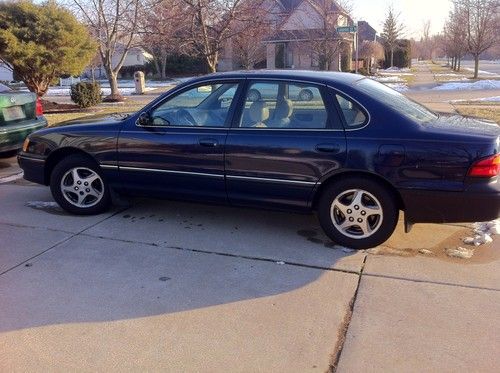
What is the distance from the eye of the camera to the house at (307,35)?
21.0m

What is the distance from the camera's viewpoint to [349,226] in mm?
4277

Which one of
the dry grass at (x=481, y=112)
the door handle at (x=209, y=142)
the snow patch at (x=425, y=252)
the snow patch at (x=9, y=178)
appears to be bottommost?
the snow patch at (x=425, y=252)

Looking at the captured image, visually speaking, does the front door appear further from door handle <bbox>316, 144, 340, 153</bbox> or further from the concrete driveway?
door handle <bbox>316, 144, 340, 153</bbox>

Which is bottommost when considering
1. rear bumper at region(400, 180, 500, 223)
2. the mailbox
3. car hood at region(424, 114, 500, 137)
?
rear bumper at region(400, 180, 500, 223)

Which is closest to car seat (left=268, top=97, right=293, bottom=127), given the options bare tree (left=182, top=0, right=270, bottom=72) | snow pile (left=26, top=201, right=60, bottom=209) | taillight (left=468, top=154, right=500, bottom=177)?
taillight (left=468, top=154, right=500, bottom=177)

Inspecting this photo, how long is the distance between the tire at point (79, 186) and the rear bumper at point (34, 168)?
175mm

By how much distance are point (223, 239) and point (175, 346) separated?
1.71 m

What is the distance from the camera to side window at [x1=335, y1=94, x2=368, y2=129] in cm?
411

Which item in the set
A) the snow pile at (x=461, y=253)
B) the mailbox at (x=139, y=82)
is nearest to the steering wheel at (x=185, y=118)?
the snow pile at (x=461, y=253)

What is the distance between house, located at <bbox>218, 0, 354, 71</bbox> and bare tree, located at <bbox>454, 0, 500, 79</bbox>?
7795 mm

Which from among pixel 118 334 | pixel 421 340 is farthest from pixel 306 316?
pixel 118 334

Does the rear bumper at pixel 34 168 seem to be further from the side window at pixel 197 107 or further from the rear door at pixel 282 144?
the rear door at pixel 282 144

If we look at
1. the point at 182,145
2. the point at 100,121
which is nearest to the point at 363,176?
the point at 182,145

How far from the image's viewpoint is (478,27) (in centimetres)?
3003
